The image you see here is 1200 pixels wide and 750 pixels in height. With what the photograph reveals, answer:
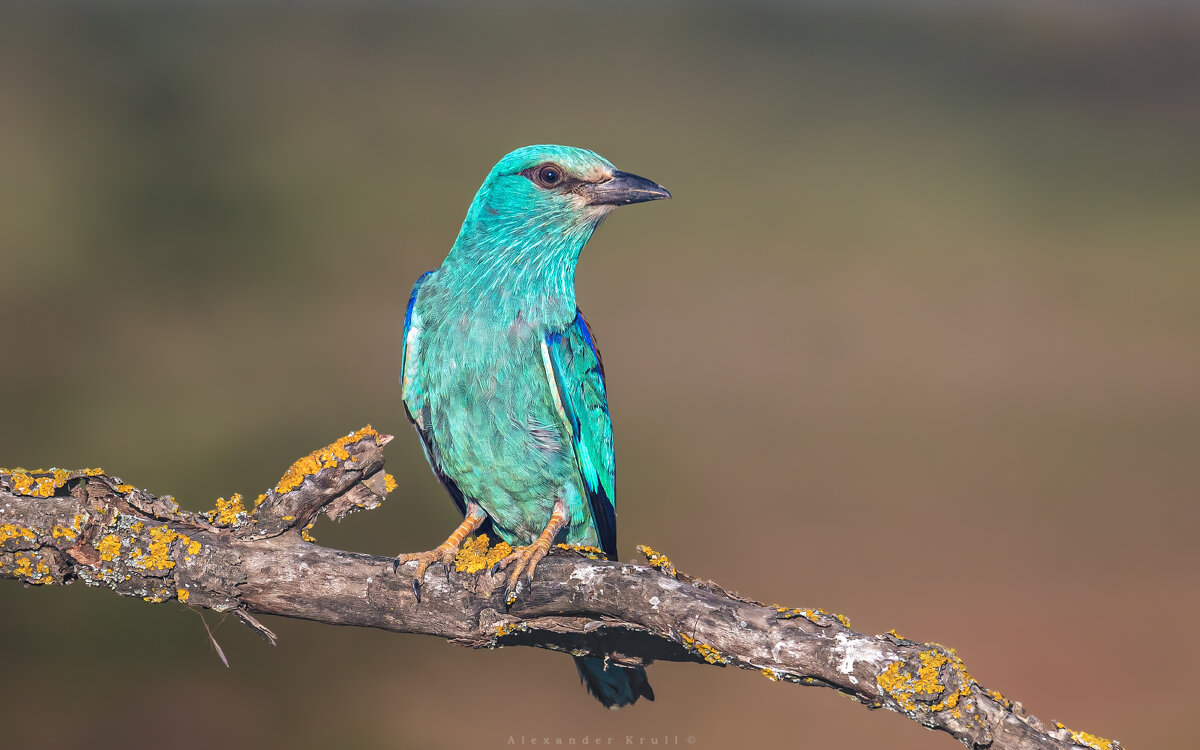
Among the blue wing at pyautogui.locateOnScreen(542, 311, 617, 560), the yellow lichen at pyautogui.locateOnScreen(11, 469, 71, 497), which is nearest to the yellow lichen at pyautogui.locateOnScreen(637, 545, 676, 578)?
the blue wing at pyautogui.locateOnScreen(542, 311, 617, 560)

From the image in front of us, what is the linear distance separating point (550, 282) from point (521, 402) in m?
0.53

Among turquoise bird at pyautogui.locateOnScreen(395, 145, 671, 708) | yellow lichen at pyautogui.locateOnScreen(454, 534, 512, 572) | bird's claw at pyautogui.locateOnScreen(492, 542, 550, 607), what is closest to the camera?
bird's claw at pyautogui.locateOnScreen(492, 542, 550, 607)

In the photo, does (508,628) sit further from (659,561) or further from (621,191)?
(621,191)

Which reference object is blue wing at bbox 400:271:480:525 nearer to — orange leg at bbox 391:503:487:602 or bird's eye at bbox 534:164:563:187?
orange leg at bbox 391:503:487:602

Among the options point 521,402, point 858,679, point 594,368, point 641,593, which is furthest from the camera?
point 594,368

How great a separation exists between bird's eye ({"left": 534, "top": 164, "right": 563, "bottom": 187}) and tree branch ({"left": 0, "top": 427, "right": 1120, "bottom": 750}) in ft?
4.26

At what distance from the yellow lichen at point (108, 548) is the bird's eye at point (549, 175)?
2.04 m

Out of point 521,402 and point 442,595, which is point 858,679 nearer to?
point 442,595

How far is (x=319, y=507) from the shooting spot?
3.20m

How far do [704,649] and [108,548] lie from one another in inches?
71.7

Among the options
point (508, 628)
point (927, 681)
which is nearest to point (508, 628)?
point (508, 628)

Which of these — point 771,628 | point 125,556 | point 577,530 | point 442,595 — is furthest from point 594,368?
A: point 125,556

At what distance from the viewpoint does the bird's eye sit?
3.90m

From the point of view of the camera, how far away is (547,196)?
154 inches
